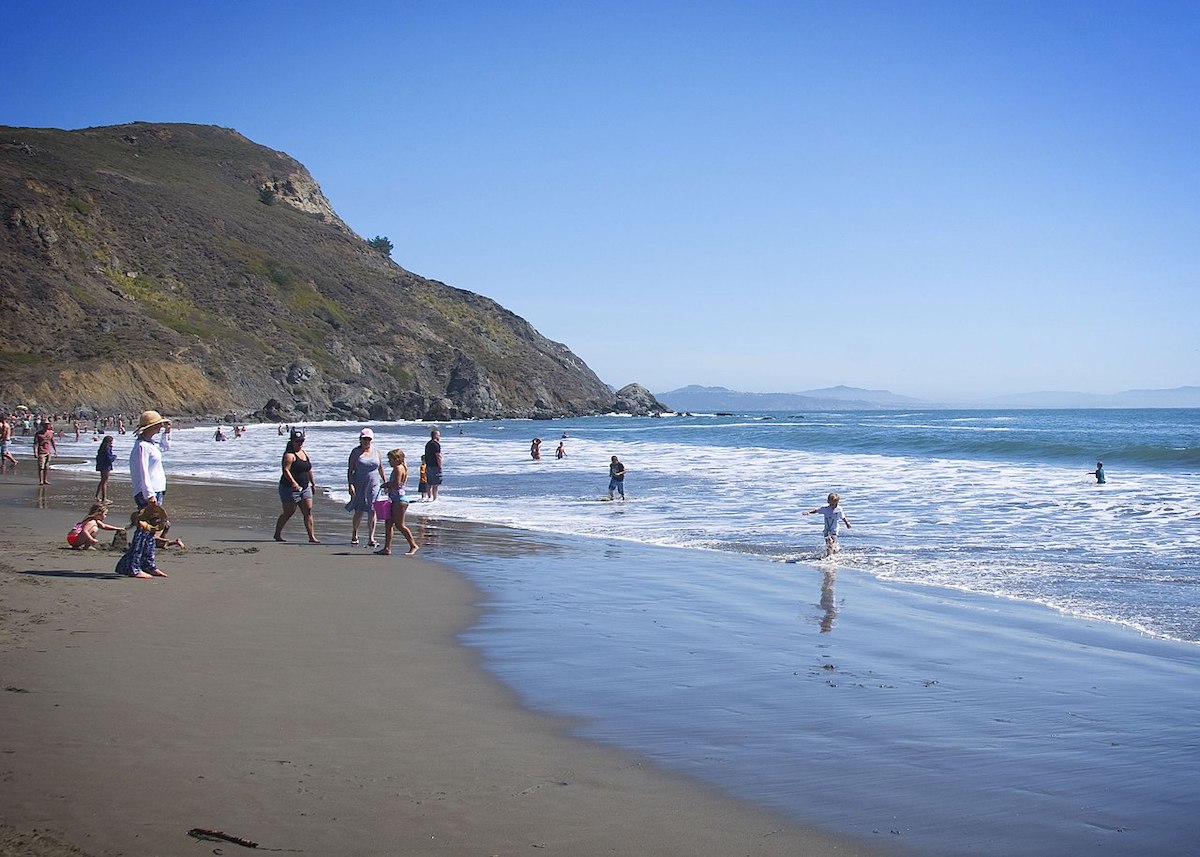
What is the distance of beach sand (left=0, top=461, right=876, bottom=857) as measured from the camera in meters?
4.04

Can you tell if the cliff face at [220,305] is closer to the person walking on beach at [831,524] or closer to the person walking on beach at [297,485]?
the person walking on beach at [297,485]

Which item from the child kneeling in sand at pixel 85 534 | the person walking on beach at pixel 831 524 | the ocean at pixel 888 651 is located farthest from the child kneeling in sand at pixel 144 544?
the person walking on beach at pixel 831 524

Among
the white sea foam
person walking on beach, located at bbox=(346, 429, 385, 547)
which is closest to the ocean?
the white sea foam

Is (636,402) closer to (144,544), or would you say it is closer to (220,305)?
(220,305)

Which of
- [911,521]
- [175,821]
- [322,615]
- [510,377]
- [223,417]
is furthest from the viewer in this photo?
[510,377]

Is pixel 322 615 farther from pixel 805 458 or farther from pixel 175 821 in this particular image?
pixel 805 458

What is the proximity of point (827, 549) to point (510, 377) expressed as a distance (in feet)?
367

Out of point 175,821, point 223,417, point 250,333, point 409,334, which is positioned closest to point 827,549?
point 175,821

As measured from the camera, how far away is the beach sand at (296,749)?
404cm

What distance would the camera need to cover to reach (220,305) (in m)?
96.1

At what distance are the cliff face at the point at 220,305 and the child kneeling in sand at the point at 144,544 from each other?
2492 inches

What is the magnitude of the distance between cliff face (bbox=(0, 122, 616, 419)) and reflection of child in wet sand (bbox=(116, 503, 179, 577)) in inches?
2492

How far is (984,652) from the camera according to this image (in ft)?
25.9

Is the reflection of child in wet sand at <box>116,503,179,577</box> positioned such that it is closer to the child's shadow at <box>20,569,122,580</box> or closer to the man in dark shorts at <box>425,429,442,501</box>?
the child's shadow at <box>20,569,122,580</box>
